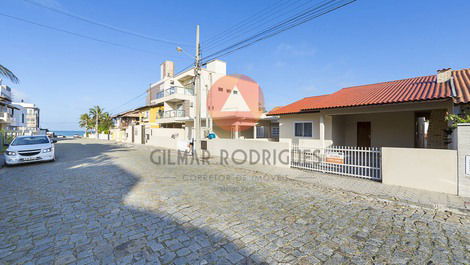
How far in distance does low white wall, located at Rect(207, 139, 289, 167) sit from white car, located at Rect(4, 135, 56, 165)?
8939 millimetres

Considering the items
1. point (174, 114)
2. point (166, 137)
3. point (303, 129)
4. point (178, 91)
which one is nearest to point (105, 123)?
point (174, 114)

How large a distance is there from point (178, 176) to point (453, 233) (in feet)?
23.8

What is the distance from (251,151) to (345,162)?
476cm

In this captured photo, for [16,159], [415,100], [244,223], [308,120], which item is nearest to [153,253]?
[244,223]

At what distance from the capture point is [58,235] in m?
3.03

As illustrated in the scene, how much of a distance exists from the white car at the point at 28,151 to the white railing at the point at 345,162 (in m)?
12.3

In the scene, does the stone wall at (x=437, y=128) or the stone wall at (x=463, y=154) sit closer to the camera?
the stone wall at (x=463, y=154)

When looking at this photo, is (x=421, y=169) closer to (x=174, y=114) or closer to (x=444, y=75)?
(x=444, y=75)

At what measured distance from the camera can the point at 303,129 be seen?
41.7 feet

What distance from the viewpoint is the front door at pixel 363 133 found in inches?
489

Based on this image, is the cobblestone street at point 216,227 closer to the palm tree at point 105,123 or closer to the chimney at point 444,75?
the chimney at point 444,75

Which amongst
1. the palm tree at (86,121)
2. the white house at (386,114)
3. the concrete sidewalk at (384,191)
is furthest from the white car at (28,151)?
the palm tree at (86,121)

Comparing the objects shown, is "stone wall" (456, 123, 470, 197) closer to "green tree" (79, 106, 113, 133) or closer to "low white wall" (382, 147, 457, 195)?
"low white wall" (382, 147, 457, 195)

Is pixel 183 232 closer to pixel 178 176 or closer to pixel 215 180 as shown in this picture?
pixel 215 180
